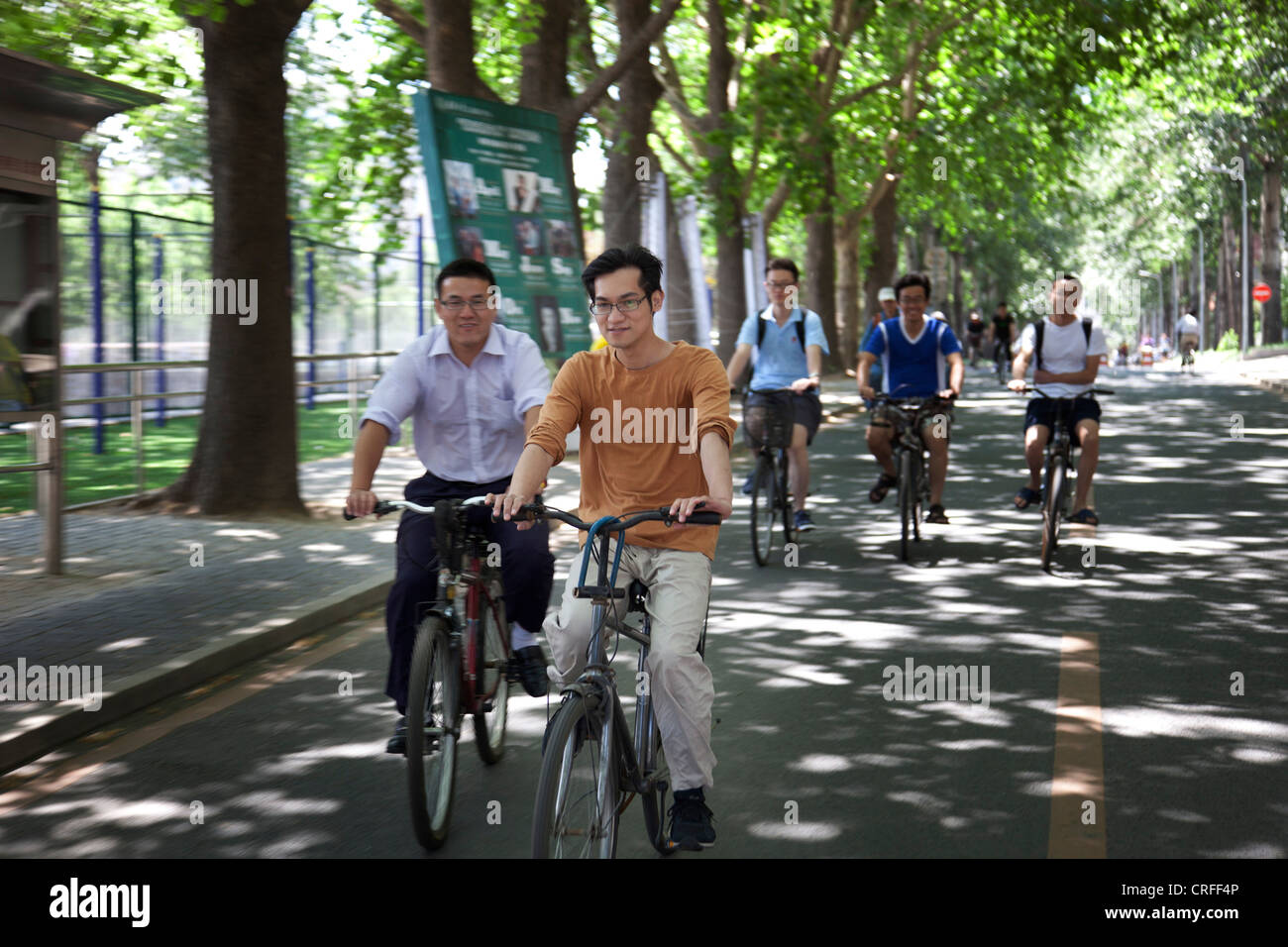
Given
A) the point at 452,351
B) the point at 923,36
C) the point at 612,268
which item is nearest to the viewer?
the point at 612,268

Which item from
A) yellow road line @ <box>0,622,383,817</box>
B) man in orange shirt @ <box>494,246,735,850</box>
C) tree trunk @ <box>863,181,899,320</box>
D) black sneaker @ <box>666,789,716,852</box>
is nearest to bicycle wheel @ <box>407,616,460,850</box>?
man in orange shirt @ <box>494,246,735,850</box>

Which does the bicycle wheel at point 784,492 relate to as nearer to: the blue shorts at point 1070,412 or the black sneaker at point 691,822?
the blue shorts at point 1070,412

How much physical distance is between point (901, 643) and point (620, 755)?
3.84 metres

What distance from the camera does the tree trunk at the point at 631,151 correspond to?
18.6m

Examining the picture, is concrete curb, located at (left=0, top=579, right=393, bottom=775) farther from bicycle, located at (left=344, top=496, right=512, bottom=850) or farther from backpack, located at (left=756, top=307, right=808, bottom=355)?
backpack, located at (left=756, top=307, right=808, bottom=355)

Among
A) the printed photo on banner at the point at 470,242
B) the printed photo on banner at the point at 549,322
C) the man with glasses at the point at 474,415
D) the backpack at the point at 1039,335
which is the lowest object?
the man with glasses at the point at 474,415

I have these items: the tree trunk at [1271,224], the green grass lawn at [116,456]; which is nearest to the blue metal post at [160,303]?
the green grass lawn at [116,456]

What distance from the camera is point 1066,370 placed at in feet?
34.3

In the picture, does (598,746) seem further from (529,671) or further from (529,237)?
(529,237)

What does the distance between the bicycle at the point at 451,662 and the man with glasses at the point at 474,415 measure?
0.12m

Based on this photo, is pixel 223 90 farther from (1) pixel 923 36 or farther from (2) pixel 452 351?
(1) pixel 923 36

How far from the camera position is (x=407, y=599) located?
5.27 metres
